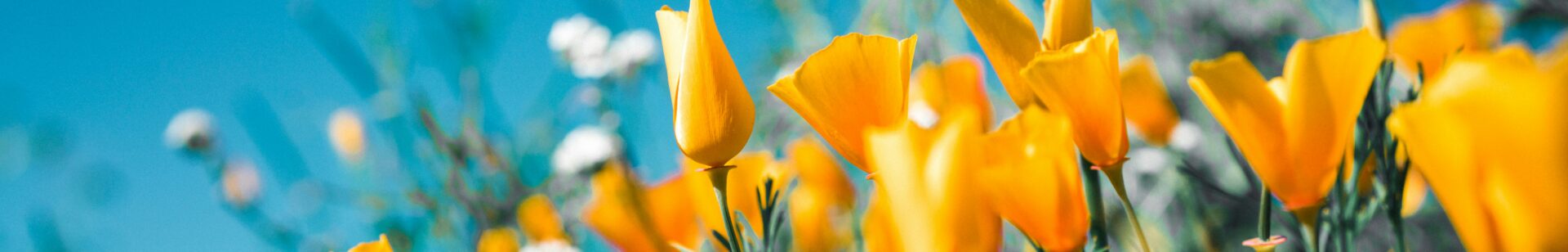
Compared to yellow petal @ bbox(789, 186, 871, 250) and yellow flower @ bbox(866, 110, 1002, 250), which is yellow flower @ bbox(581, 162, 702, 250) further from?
yellow flower @ bbox(866, 110, 1002, 250)

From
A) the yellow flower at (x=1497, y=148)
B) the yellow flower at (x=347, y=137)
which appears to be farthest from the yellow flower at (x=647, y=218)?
the yellow flower at (x=347, y=137)

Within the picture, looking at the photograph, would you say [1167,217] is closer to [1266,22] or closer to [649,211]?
[1266,22]

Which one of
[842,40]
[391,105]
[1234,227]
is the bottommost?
[1234,227]

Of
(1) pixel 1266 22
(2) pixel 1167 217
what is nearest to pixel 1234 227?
(2) pixel 1167 217

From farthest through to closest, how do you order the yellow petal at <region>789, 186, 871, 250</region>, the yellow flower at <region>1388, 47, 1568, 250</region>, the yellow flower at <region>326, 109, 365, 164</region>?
the yellow flower at <region>326, 109, 365, 164</region>
the yellow petal at <region>789, 186, 871, 250</region>
the yellow flower at <region>1388, 47, 1568, 250</region>

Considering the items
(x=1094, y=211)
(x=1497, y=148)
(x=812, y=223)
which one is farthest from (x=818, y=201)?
(x=1497, y=148)

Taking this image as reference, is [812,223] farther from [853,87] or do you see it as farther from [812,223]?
[853,87]

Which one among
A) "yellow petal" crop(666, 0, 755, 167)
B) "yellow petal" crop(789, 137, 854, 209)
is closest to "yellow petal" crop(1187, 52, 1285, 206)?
"yellow petal" crop(666, 0, 755, 167)
